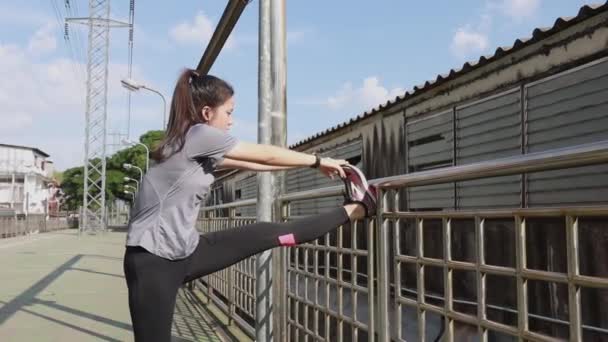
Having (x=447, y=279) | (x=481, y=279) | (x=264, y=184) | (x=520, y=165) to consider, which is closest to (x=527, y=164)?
(x=520, y=165)

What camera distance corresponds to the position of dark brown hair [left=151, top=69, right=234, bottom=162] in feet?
7.89

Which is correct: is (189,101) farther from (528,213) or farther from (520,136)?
(520,136)

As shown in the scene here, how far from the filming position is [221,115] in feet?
8.38

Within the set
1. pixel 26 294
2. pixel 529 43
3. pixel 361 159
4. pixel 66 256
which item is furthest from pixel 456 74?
pixel 66 256

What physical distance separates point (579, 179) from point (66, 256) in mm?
14595

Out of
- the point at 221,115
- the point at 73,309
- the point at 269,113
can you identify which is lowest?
the point at 73,309

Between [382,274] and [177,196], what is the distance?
954 millimetres

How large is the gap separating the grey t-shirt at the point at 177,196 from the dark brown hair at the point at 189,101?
53 mm

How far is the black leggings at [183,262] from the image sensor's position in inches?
89.7

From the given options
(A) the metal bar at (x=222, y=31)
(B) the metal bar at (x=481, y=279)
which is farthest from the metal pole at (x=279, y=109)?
(B) the metal bar at (x=481, y=279)

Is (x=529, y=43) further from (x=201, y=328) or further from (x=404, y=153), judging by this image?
(x=201, y=328)

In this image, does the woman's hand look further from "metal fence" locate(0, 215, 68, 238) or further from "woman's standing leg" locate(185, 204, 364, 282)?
"metal fence" locate(0, 215, 68, 238)

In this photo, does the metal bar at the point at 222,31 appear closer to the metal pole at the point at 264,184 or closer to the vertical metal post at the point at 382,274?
the metal pole at the point at 264,184

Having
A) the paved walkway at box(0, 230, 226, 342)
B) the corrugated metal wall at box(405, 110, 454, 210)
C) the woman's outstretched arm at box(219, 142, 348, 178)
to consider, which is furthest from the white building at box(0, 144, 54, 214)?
the woman's outstretched arm at box(219, 142, 348, 178)
